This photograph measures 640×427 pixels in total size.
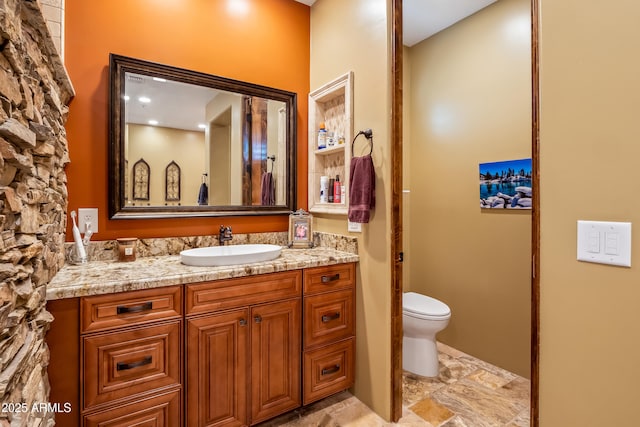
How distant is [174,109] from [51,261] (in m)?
1.13

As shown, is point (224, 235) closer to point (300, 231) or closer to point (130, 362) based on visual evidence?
point (300, 231)

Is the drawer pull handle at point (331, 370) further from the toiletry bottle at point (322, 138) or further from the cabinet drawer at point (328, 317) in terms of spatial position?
the toiletry bottle at point (322, 138)

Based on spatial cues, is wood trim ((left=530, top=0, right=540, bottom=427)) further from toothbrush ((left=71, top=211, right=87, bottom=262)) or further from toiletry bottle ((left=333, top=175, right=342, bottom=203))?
toothbrush ((left=71, top=211, right=87, bottom=262))

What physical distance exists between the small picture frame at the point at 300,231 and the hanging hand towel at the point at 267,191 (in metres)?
0.20

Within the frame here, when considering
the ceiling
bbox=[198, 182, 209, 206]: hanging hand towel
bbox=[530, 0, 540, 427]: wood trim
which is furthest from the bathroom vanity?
the ceiling

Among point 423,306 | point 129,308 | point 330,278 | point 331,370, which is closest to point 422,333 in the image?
point 423,306

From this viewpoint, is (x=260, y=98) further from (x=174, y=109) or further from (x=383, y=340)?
(x=383, y=340)

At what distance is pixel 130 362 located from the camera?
1.33 m

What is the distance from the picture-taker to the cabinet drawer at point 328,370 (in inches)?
72.4

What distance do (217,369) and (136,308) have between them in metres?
0.50

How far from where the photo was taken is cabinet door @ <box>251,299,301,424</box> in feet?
5.40

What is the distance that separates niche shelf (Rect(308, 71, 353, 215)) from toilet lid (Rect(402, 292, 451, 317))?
0.89 m

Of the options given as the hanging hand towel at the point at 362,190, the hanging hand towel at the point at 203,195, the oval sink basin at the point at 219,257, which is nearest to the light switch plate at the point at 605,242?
the hanging hand towel at the point at 362,190

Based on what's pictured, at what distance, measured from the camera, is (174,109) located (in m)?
1.97
